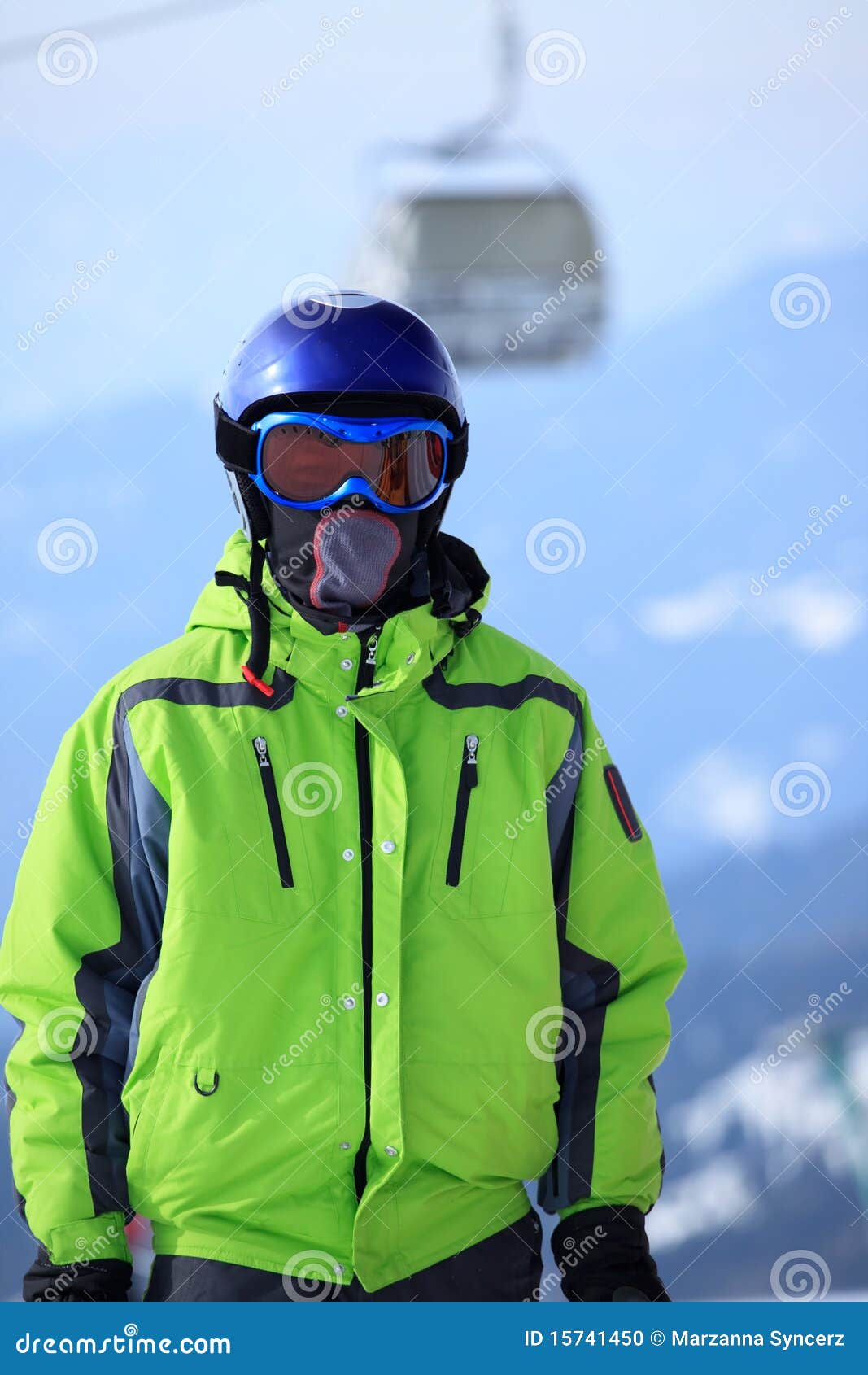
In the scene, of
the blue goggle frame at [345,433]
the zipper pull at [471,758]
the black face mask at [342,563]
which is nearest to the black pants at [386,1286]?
the zipper pull at [471,758]

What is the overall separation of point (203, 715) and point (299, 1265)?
71cm

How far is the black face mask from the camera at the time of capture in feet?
6.26

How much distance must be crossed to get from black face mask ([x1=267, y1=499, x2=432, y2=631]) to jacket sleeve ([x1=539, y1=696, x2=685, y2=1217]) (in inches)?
13.8

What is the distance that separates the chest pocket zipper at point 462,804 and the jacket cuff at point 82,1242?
610mm

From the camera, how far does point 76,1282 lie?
1577mm

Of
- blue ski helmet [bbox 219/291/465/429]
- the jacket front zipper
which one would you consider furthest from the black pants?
blue ski helmet [bbox 219/291/465/429]

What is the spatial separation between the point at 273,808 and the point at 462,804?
0.26 m

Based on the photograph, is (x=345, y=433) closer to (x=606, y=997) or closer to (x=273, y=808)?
(x=273, y=808)

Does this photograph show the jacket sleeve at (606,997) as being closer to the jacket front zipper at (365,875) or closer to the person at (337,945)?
the person at (337,945)

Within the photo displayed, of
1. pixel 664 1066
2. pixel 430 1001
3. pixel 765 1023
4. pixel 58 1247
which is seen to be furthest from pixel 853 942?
pixel 58 1247

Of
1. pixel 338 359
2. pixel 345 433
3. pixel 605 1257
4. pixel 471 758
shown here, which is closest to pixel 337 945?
pixel 471 758

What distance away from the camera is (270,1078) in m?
1.62

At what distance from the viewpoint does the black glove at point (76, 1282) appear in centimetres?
158

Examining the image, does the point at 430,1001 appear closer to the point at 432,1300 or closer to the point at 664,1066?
the point at 432,1300
